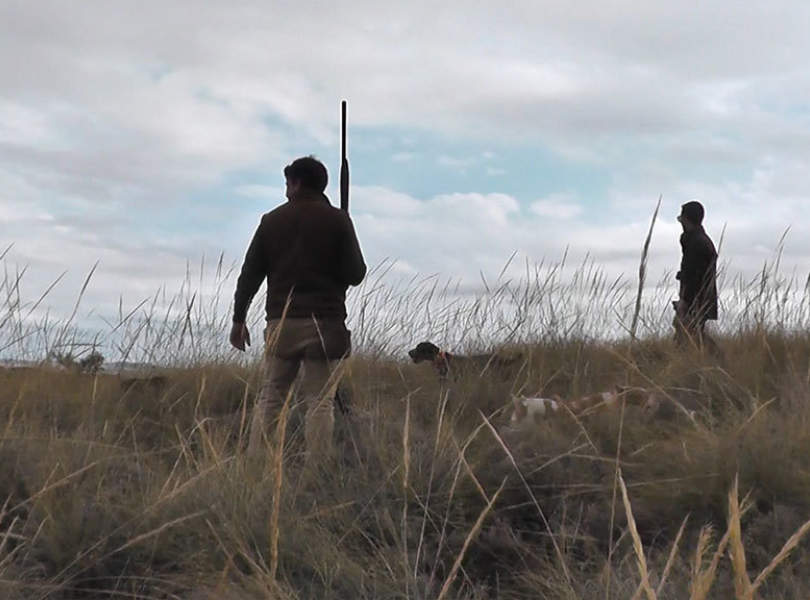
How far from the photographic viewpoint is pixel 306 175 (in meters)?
5.29

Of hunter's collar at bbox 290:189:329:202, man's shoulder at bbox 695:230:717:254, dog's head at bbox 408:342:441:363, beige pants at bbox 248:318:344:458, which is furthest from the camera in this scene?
man's shoulder at bbox 695:230:717:254

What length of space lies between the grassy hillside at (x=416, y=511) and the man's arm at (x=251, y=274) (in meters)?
0.87

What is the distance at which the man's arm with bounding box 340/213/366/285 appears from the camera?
518 centimetres

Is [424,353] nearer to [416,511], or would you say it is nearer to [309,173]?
[309,173]

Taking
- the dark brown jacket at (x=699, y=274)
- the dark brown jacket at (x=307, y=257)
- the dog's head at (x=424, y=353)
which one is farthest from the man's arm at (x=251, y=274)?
the dark brown jacket at (x=699, y=274)

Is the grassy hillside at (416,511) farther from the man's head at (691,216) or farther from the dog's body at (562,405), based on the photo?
the man's head at (691,216)

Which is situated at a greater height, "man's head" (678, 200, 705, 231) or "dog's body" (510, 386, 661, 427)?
"man's head" (678, 200, 705, 231)

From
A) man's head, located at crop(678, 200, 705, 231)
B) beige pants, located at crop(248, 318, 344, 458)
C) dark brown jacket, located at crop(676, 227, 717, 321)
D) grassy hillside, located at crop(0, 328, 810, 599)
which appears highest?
man's head, located at crop(678, 200, 705, 231)

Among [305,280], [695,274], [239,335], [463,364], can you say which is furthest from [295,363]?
[695,274]

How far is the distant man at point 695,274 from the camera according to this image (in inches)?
304

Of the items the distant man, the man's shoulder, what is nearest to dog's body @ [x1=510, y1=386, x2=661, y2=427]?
the distant man

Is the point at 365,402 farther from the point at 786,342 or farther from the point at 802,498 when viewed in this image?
the point at 786,342

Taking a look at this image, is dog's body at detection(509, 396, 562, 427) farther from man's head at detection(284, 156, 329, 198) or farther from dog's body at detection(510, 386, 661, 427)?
man's head at detection(284, 156, 329, 198)

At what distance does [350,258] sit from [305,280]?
0.27 metres
